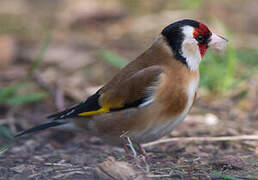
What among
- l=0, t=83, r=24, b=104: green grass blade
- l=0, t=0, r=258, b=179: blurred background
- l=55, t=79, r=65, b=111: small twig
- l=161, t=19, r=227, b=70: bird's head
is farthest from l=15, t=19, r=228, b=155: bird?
l=0, t=83, r=24, b=104: green grass blade

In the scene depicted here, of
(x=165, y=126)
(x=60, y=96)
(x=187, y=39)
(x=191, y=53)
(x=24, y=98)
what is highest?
(x=187, y=39)

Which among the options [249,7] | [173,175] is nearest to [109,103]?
[173,175]

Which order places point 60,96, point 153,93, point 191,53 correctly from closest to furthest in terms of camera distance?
point 153,93 → point 191,53 → point 60,96

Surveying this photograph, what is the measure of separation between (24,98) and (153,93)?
2.01m

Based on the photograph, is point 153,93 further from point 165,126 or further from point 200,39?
point 200,39

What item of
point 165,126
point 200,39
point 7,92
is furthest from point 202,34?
point 7,92

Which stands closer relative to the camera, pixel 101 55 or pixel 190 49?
pixel 190 49

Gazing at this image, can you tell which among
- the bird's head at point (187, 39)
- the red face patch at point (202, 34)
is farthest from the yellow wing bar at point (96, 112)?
the red face patch at point (202, 34)

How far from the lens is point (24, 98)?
537cm

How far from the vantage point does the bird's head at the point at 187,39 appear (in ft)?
13.2

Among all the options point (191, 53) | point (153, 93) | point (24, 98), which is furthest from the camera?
point (24, 98)

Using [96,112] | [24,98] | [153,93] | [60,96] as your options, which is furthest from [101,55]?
[153,93]

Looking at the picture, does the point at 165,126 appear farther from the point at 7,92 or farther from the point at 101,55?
the point at 101,55

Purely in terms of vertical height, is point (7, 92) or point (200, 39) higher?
point (200, 39)
